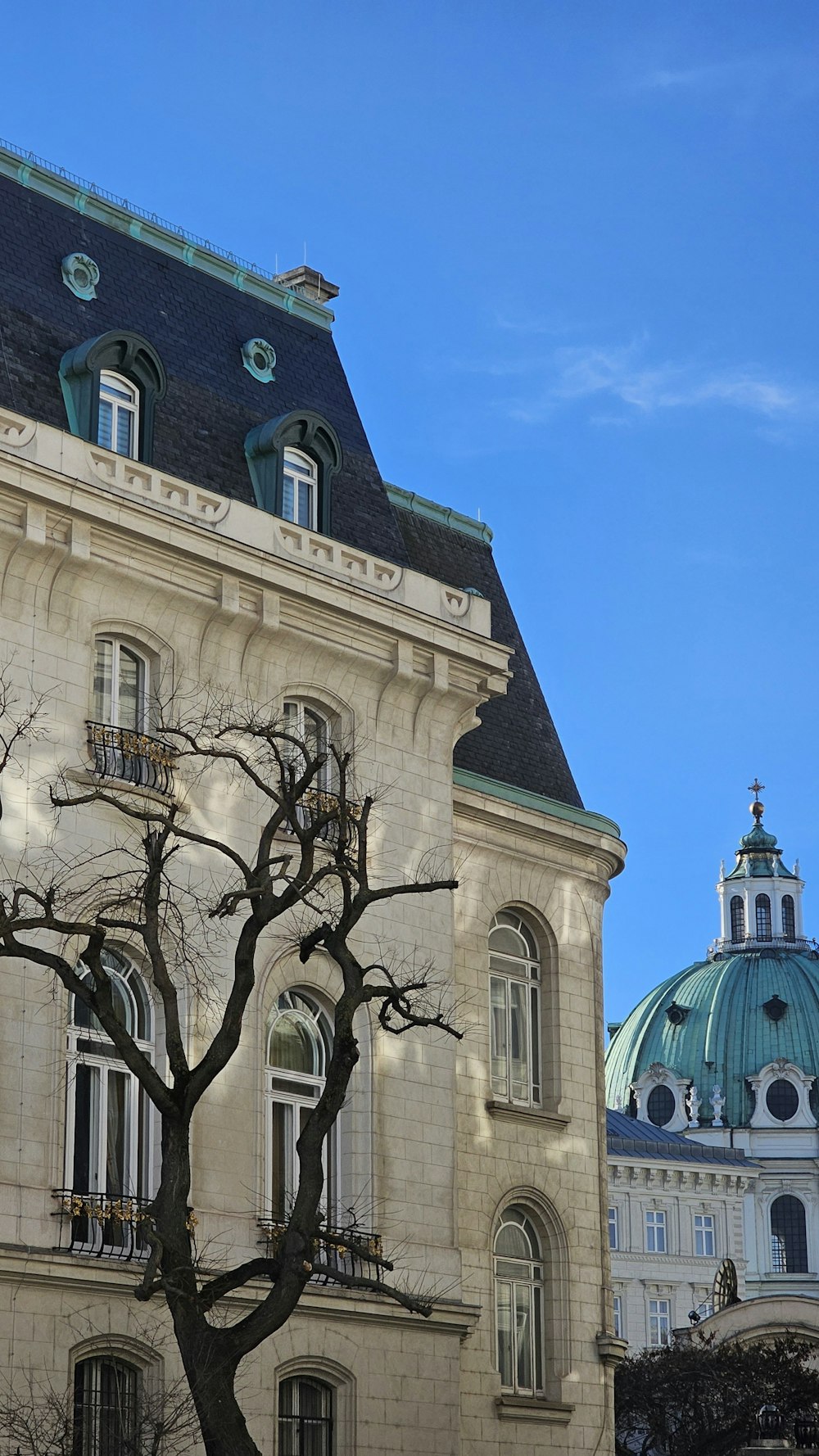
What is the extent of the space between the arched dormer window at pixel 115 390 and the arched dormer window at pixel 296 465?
6.01 feet

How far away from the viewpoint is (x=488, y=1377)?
3231 cm

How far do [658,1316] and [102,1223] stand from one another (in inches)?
4429

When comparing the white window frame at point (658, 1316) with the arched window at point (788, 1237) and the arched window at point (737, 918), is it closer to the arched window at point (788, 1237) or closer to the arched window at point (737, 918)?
the arched window at point (788, 1237)

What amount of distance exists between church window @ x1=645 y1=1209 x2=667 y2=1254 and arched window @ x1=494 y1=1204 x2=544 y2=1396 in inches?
4035

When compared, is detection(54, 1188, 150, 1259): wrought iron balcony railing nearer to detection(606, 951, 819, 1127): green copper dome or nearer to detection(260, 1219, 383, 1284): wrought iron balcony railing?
detection(260, 1219, 383, 1284): wrought iron balcony railing

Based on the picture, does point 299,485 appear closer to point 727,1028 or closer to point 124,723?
point 124,723

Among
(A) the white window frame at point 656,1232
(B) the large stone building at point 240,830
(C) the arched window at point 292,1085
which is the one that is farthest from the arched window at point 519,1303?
(A) the white window frame at point 656,1232

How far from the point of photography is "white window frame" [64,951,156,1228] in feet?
88.8

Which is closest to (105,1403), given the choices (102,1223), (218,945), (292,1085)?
(102,1223)

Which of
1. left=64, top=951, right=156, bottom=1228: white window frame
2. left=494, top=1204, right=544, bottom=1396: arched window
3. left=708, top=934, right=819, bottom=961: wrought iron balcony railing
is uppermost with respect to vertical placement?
left=708, top=934, right=819, bottom=961: wrought iron balcony railing

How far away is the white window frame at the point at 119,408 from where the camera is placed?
98.4 ft

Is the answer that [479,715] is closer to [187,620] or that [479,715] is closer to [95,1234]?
[187,620]

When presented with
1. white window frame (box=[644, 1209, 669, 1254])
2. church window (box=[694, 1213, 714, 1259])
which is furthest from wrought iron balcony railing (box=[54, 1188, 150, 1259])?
church window (box=[694, 1213, 714, 1259])

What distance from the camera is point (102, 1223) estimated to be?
2666 centimetres
